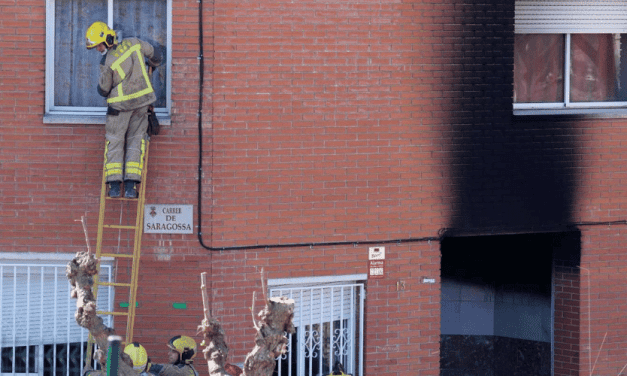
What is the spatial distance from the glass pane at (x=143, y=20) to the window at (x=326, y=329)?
2.95 meters

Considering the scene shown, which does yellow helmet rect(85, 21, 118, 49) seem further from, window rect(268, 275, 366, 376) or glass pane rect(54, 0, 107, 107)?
window rect(268, 275, 366, 376)

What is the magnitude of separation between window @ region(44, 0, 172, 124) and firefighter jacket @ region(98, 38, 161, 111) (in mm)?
425

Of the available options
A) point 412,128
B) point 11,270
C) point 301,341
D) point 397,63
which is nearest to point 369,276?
point 301,341

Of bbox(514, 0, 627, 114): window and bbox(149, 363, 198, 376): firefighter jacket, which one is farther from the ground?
bbox(514, 0, 627, 114): window

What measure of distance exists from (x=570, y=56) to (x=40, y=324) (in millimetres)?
6537

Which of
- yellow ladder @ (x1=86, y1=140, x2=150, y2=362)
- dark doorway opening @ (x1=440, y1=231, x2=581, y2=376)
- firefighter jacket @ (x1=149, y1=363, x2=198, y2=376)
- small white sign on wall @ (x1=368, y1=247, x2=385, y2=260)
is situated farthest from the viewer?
dark doorway opening @ (x1=440, y1=231, x2=581, y2=376)

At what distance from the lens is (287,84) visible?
389 inches

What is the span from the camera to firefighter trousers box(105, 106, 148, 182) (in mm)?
9336

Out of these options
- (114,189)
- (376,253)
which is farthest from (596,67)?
(114,189)

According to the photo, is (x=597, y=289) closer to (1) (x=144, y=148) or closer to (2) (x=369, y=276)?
(2) (x=369, y=276)

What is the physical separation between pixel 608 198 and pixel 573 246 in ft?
2.18

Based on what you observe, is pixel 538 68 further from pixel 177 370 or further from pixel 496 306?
pixel 177 370

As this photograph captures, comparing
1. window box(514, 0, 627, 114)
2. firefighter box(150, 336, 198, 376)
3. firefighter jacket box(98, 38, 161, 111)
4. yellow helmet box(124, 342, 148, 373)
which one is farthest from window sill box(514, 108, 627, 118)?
yellow helmet box(124, 342, 148, 373)

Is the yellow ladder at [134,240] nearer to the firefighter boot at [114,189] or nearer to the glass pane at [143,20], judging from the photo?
the firefighter boot at [114,189]
